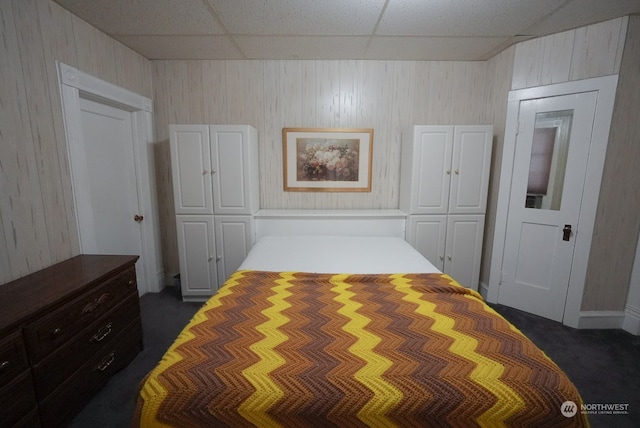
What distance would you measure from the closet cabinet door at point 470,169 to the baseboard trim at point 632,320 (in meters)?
1.41

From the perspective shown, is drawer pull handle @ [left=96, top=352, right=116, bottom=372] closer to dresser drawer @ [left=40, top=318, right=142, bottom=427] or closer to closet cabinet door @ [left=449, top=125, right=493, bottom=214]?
A: dresser drawer @ [left=40, top=318, right=142, bottom=427]

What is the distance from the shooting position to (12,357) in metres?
1.21

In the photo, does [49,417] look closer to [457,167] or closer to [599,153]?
[457,167]

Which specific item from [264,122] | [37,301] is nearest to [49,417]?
[37,301]

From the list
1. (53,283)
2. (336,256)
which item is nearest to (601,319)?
(336,256)

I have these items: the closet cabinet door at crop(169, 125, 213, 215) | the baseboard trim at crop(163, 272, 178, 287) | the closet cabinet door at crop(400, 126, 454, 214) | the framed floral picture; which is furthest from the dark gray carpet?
the framed floral picture

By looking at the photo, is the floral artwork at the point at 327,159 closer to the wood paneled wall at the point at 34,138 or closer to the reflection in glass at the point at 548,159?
the reflection in glass at the point at 548,159

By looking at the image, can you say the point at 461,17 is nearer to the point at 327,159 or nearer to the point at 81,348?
the point at 327,159

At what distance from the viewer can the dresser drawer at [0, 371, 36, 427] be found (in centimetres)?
118

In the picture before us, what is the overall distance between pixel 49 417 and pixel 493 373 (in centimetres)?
210

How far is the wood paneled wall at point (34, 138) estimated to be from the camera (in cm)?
161

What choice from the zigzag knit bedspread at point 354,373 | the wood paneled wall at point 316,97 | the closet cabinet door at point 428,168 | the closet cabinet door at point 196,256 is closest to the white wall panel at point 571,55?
the wood paneled wall at point 316,97

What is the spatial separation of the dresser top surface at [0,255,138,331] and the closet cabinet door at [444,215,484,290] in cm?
292

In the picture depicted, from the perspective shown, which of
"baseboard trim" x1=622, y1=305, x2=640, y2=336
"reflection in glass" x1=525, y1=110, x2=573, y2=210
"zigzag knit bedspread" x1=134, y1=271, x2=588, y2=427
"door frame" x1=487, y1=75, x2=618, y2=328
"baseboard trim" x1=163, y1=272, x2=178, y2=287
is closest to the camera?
"zigzag knit bedspread" x1=134, y1=271, x2=588, y2=427
